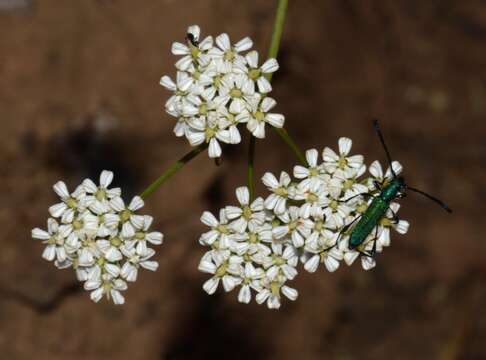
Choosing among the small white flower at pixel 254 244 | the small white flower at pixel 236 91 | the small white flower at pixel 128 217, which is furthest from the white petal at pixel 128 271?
the small white flower at pixel 236 91

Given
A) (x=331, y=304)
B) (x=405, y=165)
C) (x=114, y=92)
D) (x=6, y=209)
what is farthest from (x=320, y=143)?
(x=6, y=209)

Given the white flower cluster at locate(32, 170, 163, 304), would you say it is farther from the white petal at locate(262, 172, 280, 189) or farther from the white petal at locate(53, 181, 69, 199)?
the white petal at locate(262, 172, 280, 189)

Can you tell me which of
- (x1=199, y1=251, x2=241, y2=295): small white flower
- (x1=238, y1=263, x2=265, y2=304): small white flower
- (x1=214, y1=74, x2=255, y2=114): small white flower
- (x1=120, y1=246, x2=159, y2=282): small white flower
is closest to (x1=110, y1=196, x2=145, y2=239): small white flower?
(x1=120, y1=246, x2=159, y2=282): small white flower

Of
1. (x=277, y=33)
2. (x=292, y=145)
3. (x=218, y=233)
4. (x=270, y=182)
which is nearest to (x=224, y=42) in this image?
(x=277, y=33)

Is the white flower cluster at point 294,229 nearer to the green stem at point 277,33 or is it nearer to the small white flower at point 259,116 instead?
the small white flower at point 259,116

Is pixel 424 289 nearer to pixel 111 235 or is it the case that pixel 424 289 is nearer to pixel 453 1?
pixel 453 1
